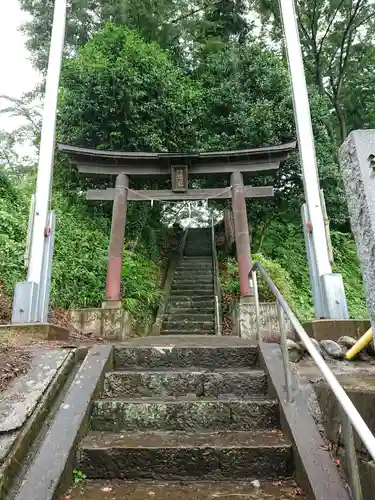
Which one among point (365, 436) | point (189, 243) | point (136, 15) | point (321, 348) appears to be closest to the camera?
point (365, 436)

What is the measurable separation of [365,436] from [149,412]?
197 cm

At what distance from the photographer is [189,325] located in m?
8.92

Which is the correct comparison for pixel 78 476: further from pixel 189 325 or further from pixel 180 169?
pixel 180 169

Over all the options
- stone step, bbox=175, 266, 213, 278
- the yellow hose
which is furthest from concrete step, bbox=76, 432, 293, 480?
stone step, bbox=175, 266, 213, 278

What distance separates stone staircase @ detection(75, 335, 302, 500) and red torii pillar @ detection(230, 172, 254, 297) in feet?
12.4

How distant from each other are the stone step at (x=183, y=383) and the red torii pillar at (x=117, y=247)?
380 centimetres

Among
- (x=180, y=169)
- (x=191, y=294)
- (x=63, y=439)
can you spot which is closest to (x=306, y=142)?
(x=180, y=169)

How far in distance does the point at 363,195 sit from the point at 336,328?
3528mm

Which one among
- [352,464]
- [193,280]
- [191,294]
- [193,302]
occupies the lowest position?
[352,464]

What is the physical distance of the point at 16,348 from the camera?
12.5 feet

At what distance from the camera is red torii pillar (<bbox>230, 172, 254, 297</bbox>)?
25.3 feet

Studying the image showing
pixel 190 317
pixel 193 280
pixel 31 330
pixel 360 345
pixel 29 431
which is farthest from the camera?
pixel 193 280

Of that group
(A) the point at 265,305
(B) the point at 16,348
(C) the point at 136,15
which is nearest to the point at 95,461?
(B) the point at 16,348

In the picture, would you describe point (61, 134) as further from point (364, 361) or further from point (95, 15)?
point (364, 361)
